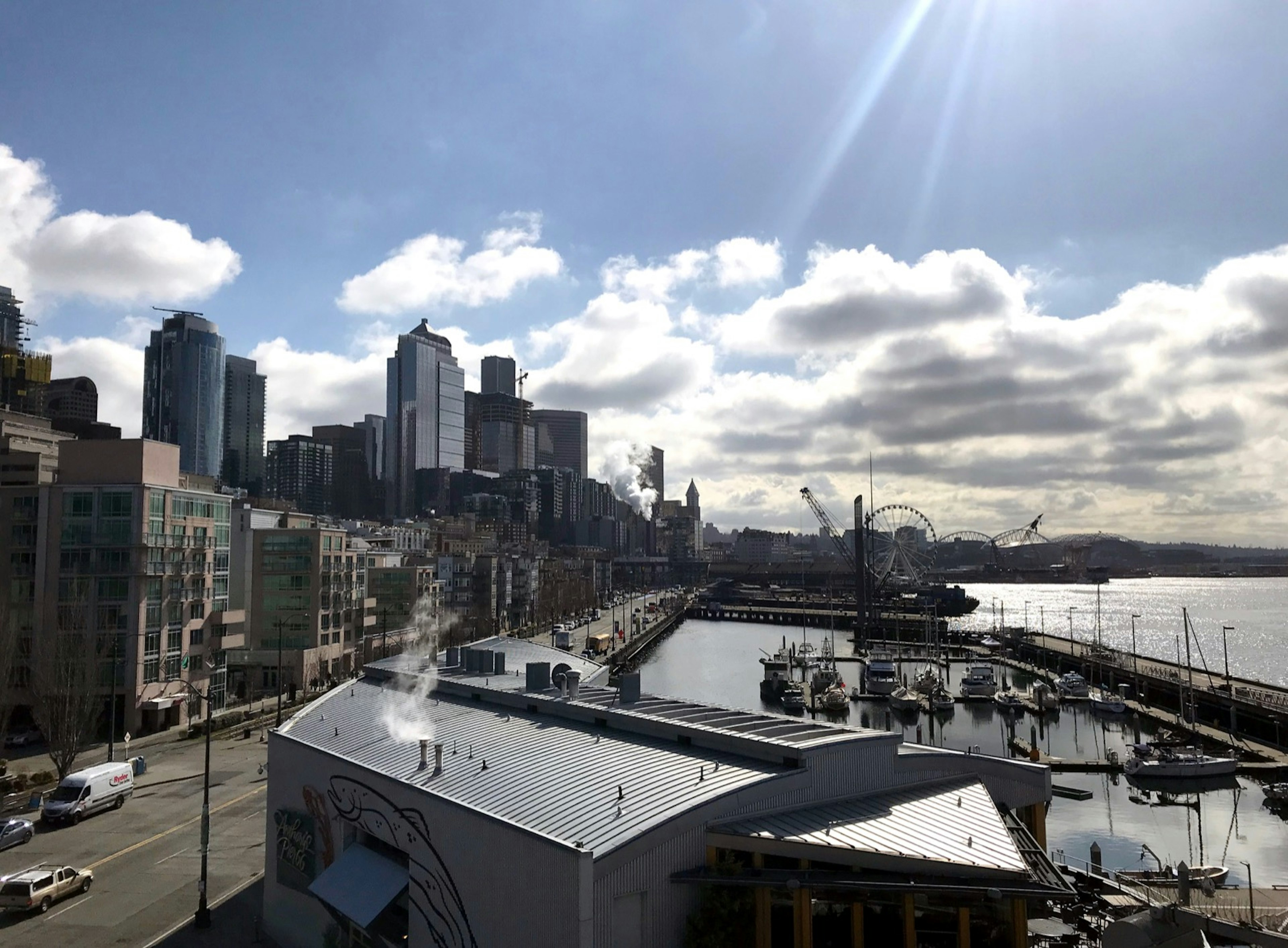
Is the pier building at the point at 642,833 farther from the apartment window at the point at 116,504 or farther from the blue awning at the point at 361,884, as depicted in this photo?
the apartment window at the point at 116,504

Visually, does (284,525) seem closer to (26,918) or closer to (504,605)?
(504,605)

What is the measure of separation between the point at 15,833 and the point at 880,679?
189 ft

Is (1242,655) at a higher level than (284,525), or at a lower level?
lower

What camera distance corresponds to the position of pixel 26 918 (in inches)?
875

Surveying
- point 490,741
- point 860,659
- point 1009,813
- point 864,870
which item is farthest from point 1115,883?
point 860,659

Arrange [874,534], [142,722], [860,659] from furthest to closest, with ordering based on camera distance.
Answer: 1. [874,534]
2. [860,659]
3. [142,722]

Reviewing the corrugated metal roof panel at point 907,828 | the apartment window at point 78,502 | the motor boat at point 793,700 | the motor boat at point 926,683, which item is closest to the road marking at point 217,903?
the corrugated metal roof panel at point 907,828

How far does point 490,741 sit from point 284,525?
2286 inches

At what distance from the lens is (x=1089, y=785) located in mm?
41906

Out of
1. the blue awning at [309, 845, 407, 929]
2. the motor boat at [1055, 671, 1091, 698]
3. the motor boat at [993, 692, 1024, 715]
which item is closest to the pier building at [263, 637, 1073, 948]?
the blue awning at [309, 845, 407, 929]

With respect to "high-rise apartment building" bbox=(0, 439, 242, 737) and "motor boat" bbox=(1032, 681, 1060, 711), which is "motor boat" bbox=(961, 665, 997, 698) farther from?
"high-rise apartment building" bbox=(0, 439, 242, 737)

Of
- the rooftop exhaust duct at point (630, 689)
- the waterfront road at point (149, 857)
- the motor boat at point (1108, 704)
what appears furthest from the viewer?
the motor boat at point (1108, 704)

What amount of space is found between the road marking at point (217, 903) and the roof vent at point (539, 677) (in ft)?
31.0

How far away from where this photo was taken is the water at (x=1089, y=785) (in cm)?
3234
